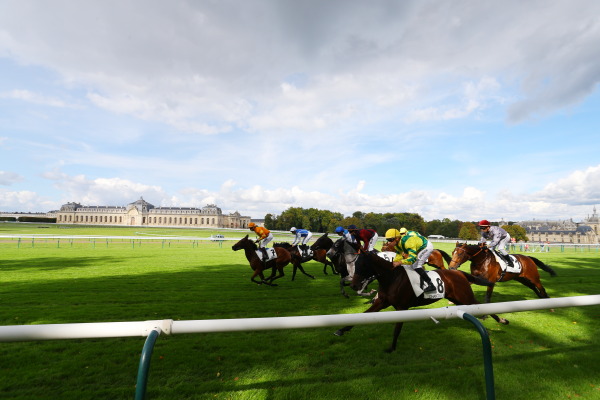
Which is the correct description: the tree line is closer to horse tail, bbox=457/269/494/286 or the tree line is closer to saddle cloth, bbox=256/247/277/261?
saddle cloth, bbox=256/247/277/261

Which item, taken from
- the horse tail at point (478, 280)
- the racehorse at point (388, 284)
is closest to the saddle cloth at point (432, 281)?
the racehorse at point (388, 284)

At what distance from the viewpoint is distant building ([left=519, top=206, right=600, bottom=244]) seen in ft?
344

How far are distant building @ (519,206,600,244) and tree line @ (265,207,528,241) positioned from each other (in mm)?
25809

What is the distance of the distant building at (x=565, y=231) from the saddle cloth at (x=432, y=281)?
117 meters

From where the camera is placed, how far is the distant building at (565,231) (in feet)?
344

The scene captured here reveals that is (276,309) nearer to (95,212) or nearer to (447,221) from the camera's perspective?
(447,221)

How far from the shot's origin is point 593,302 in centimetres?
265

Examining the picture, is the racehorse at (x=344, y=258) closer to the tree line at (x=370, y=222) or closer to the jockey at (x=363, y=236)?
the jockey at (x=363, y=236)

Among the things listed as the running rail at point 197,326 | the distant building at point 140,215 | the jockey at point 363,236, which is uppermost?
the distant building at point 140,215

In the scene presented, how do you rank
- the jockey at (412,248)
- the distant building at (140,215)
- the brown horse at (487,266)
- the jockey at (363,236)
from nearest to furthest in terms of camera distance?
the jockey at (412,248) → the brown horse at (487,266) → the jockey at (363,236) → the distant building at (140,215)

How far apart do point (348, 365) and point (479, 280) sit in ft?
9.75

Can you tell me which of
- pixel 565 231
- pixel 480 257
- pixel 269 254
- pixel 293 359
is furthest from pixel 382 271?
pixel 565 231

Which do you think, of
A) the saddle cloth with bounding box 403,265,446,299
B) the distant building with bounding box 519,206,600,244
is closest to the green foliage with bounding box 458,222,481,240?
the distant building with bounding box 519,206,600,244

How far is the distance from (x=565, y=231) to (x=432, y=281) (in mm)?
139277
